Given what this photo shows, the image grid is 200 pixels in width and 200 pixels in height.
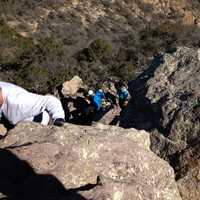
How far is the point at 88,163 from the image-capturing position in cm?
396

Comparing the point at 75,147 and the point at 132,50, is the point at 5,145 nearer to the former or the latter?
the point at 75,147

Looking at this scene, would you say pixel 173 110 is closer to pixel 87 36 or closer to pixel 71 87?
pixel 71 87

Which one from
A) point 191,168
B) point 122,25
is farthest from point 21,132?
point 122,25

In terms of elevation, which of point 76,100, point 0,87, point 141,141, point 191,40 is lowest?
point 191,40

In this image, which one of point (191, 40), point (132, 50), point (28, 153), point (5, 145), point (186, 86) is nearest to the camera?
point (28, 153)

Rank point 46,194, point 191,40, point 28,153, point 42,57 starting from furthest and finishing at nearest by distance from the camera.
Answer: point 191,40
point 42,57
point 28,153
point 46,194

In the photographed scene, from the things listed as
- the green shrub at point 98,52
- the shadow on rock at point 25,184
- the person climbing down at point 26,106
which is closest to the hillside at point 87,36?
the green shrub at point 98,52

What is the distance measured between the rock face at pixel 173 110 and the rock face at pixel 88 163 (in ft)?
1.51

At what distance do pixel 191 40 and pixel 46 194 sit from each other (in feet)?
76.8

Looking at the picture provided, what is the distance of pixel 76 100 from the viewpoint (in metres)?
11.2

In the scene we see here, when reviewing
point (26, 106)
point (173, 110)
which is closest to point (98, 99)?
point (173, 110)

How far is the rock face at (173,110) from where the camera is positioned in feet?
15.3

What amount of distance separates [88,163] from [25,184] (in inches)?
18.6

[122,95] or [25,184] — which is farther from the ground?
[25,184]
